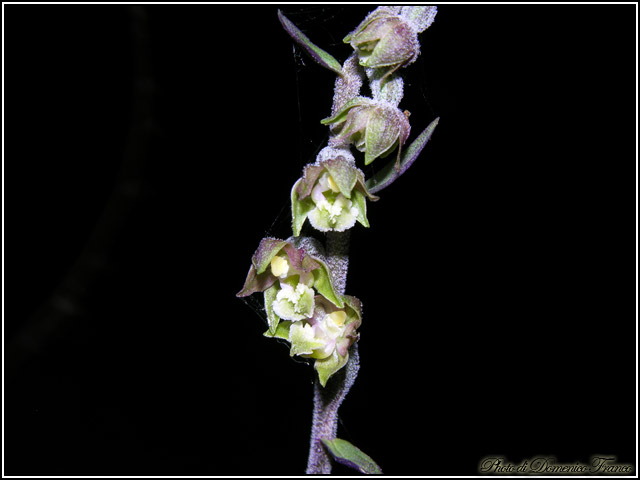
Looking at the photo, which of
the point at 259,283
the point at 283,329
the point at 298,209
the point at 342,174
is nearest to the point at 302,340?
the point at 283,329

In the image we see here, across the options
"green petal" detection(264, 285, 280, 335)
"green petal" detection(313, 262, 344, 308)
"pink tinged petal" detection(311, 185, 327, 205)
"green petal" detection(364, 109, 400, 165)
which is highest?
"green petal" detection(364, 109, 400, 165)

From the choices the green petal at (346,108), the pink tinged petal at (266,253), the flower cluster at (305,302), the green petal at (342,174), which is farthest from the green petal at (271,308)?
the green petal at (346,108)

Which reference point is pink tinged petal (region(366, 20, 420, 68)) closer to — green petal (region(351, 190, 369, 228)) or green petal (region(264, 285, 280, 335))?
green petal (region(351, 190, 369, 228))

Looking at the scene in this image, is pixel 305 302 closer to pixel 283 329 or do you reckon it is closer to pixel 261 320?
pixel 283 329

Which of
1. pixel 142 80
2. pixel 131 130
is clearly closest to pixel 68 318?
pixel 131 130

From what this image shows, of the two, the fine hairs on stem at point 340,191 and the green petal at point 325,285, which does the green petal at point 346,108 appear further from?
the green petal at point 325,285

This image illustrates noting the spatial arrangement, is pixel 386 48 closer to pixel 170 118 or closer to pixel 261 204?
pixel 261 204

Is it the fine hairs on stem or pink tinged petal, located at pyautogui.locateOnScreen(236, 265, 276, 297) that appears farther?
pink tinged petal, located at pyautogui.locateOnScreen(236, 265, 276, 297)

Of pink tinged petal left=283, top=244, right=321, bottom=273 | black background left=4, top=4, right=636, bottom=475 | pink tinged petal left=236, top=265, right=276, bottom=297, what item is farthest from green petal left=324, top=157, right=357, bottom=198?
black background left=4, top=4, right=636, bottom=475
